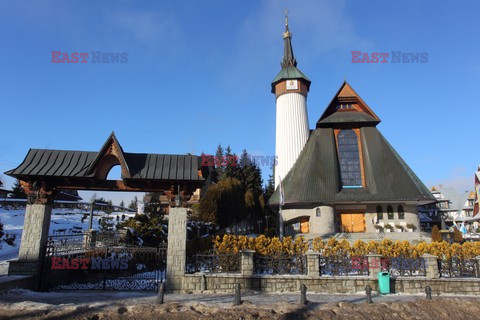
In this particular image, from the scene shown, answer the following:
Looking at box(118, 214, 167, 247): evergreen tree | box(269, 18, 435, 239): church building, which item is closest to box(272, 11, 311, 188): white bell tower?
box(269, 18, 435, 239): church building

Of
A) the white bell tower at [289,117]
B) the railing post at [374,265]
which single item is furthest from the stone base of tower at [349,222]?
the railing post at [374,265]

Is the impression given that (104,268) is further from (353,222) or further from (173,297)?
(353,222)

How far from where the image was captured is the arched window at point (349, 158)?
27297 mm

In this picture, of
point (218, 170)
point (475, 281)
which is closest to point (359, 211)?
point (475, 281)

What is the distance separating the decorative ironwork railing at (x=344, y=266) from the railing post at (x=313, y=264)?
51cm

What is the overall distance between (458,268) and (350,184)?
14360mm

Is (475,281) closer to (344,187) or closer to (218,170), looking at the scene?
(344,187)

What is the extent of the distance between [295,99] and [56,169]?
27.4m

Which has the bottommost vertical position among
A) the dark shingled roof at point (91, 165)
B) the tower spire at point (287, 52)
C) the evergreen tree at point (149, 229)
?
the evergreen tree at point (149, 229)

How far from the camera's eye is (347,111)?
30.3m

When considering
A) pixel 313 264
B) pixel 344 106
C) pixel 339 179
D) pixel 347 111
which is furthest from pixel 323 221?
pixel 313 264

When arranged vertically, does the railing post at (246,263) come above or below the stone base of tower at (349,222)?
below

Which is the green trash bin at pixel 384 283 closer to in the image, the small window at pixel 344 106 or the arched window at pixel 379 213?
the arched window at pixel 379 213

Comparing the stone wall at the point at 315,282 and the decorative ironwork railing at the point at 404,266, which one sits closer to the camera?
the stone wall at the point at 315,282
